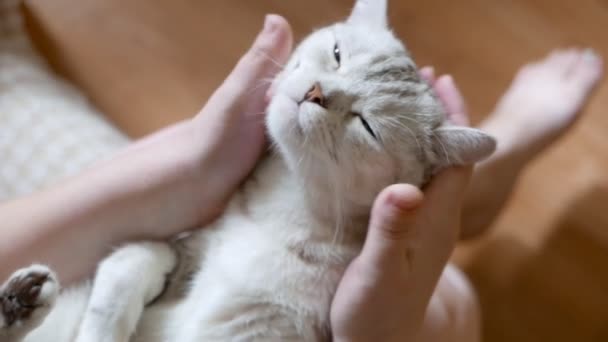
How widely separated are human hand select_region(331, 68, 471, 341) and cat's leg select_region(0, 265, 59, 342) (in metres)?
0.36

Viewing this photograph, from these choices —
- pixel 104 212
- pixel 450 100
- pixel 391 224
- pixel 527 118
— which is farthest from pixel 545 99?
pixel 104 212

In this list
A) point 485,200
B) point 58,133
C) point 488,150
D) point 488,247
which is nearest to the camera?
point 488,150

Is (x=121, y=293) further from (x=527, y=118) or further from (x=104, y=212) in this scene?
(x=527, y=118)

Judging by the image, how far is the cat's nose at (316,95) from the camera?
2.42 feet

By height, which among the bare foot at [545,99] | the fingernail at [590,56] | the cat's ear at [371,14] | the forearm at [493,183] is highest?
the cat's ear at [371,14]

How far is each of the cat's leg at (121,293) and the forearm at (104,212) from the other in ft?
0.21

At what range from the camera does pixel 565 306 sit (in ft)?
4.30

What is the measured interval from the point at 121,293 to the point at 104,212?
0.17 metres

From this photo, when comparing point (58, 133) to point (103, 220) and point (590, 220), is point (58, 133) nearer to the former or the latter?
point (103, 220)

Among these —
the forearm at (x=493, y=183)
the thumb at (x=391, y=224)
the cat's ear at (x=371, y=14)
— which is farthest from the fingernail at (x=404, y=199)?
the forearm at (x=493, y=183)

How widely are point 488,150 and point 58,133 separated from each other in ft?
2.53

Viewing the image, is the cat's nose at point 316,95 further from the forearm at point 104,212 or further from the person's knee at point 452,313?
the person's knee at point 452,313

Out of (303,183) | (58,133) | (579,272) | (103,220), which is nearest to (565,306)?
(579,272)

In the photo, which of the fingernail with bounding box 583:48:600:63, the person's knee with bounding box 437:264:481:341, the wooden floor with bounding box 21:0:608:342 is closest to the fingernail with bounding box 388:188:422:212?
the person's knee with bounding box 437:264:481:341
